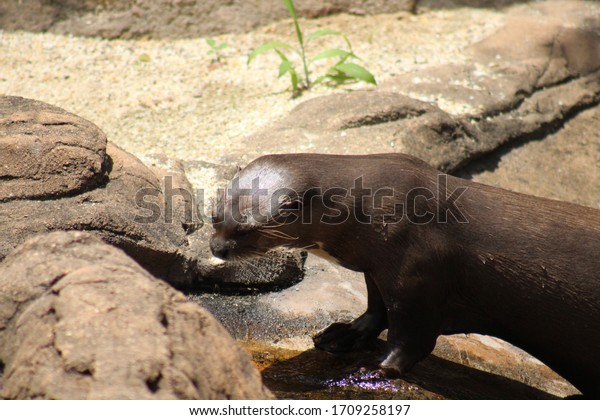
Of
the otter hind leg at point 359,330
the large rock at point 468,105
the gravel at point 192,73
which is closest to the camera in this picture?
the otter hind leg at point 359,330

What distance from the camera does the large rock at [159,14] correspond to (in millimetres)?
6832

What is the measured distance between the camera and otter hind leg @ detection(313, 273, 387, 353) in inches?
145

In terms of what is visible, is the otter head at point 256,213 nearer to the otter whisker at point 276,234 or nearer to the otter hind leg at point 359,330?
the otter whisker at point 276,234

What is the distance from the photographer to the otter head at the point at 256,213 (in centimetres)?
334

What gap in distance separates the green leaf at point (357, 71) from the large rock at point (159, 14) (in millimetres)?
1522

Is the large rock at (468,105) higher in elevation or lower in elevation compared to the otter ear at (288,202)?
lower

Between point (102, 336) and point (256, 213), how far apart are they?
1.21 meters

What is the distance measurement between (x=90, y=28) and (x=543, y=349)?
4.91 m

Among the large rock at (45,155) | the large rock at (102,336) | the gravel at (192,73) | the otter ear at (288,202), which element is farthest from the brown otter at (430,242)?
the gravel at (192,73)

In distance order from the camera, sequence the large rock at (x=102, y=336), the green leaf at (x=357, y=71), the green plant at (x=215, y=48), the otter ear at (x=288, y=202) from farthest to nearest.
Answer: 1. the green plant at (x=215, y=48)
2. the green leaf at (x=357, y=71)
3. the otter ear at (x=288, y=202)
4. the large rock at (x=102, y=336)

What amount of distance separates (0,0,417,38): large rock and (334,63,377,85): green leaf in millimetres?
1522

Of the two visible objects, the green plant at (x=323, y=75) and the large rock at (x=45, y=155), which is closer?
the large rock at (x=45, y=155)

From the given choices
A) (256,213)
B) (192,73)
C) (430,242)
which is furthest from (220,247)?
(192,73)

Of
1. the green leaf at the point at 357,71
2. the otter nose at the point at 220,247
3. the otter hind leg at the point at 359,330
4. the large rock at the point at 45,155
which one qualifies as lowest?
the otter hind leg at the point at 359,330
